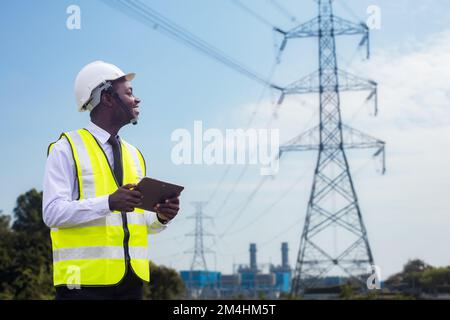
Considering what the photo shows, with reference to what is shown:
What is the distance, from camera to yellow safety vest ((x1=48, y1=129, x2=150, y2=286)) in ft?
15.2

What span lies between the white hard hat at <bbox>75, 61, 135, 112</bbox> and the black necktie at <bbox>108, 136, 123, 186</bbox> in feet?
0.93

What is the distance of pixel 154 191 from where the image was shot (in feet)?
15.1

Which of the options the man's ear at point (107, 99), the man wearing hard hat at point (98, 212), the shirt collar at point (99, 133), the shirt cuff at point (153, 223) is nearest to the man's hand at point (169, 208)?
the man wearing hard hat at point (98, 212)

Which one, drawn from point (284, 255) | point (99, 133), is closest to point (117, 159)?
point (99, 133)

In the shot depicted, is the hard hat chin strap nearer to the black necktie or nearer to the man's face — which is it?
the man's face

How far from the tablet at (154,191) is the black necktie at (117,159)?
1.00 feet

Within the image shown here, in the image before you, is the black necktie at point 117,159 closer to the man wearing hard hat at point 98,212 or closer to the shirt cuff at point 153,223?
the man wearing hard hat at point 98,212

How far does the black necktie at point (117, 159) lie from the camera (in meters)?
4.85

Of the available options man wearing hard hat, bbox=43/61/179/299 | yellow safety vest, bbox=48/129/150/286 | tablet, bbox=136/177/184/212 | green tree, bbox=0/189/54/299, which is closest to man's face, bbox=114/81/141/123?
man wearing hard hat, bbox=43/61/179/299

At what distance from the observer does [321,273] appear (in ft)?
122
